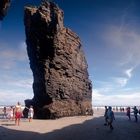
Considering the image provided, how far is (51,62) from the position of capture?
38531 mm

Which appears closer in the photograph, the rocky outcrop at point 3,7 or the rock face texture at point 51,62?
the rocky outcrop at point 3,7

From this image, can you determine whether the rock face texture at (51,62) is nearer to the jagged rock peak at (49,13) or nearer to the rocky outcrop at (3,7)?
the jagged rock peak at (49,13)

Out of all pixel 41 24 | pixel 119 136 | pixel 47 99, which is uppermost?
pixel 41 24

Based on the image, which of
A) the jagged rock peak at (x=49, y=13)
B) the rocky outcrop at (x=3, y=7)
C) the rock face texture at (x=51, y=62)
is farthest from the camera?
the jagged rock peak at (x=49, y=13)

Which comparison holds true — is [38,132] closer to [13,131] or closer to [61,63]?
[13,131]

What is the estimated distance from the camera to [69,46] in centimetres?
4231

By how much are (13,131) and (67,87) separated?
18.1 m

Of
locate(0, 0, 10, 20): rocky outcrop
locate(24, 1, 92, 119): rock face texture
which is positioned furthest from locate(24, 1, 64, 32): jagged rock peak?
locate(0, 0, 10, 20): rocky outcrop

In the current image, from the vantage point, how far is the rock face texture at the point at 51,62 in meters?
37.4

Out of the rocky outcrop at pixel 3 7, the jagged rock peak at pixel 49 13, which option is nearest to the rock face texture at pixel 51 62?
the jagged rock peak at pixel 49 13

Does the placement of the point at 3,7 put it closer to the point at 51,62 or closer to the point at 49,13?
the point at 51,62

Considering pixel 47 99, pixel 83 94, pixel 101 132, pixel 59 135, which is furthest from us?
pixel 83 94

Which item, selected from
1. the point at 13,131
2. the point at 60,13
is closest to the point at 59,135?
the point at 13,131

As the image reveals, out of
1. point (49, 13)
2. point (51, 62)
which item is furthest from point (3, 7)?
point (49, 13)
